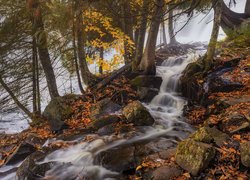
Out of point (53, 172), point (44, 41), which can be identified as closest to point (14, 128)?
point (44, 41)

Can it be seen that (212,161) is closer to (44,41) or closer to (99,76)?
(44,41)

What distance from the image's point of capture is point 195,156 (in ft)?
17.6

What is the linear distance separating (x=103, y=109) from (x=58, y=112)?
5.73 ft

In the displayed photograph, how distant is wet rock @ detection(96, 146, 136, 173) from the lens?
20.7 ft

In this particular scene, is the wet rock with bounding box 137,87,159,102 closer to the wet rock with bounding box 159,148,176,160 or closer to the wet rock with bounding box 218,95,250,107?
the wet rock with bounding box 218,95,250,107

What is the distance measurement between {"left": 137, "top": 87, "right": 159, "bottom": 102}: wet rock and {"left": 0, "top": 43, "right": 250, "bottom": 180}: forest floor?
0.26 m

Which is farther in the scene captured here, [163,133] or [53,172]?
[163,133]

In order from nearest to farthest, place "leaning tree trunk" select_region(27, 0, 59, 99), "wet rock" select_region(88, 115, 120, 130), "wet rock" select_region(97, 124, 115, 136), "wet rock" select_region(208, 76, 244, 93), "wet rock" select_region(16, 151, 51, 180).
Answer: "wet rock" select_region(16, 151, 51, 180)
"wet rock" select_region(97, 124, 115, 136)
"wet rock" select_region(88, 115, 120, 130)
"wet rock" select_region(208, 76, 244, 93)
"leaning tree trunk" select_region(27, 0, 59, 99)

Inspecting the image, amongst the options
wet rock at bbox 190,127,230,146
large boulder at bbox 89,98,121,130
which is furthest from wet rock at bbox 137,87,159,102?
wet rock at bbox 190,127,230,146

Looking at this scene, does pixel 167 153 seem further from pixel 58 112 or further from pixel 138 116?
pixel 58 112

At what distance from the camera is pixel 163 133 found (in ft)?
27.3

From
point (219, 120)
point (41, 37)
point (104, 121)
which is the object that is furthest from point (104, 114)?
point (219, 120)

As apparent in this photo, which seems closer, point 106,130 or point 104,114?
point 106,130

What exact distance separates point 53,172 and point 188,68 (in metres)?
7.12
